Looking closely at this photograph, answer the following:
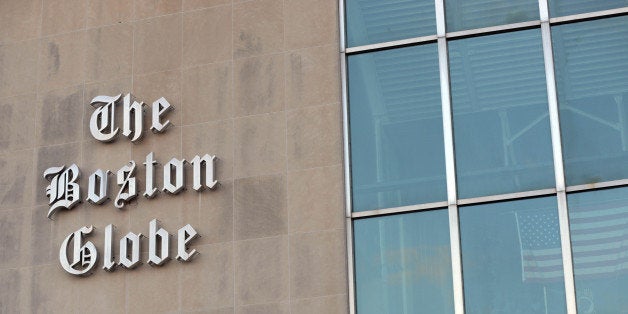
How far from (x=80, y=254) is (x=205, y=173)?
1825mm

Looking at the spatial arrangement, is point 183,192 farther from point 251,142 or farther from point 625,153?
point 625,153

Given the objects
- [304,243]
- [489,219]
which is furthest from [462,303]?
[304,243]

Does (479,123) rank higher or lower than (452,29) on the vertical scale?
lower

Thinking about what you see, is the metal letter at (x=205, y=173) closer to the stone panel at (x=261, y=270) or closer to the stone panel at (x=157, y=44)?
the stone panel at (x=261, y=270)

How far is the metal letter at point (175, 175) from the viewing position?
16156 mm

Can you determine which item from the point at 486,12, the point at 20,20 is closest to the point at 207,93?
the point at 20,20

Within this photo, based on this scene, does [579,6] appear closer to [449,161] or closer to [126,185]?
[449,161]

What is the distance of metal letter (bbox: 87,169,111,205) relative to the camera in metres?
16.4

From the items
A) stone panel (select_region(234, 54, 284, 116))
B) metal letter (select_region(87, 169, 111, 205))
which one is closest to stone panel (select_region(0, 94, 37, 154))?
metal letter (select_region(87, 169, 111, 205))

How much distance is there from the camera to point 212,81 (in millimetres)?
16625

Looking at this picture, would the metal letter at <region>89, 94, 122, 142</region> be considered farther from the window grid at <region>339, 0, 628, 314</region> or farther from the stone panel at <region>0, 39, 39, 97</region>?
the window grid at <region>339, 0, 628, 314</region>

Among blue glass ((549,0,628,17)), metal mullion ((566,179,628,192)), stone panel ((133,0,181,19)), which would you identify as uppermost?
stone panel ((133,0,181,19))

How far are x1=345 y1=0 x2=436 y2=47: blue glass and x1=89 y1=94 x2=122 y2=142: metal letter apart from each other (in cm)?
314

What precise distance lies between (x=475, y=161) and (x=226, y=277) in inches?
127
